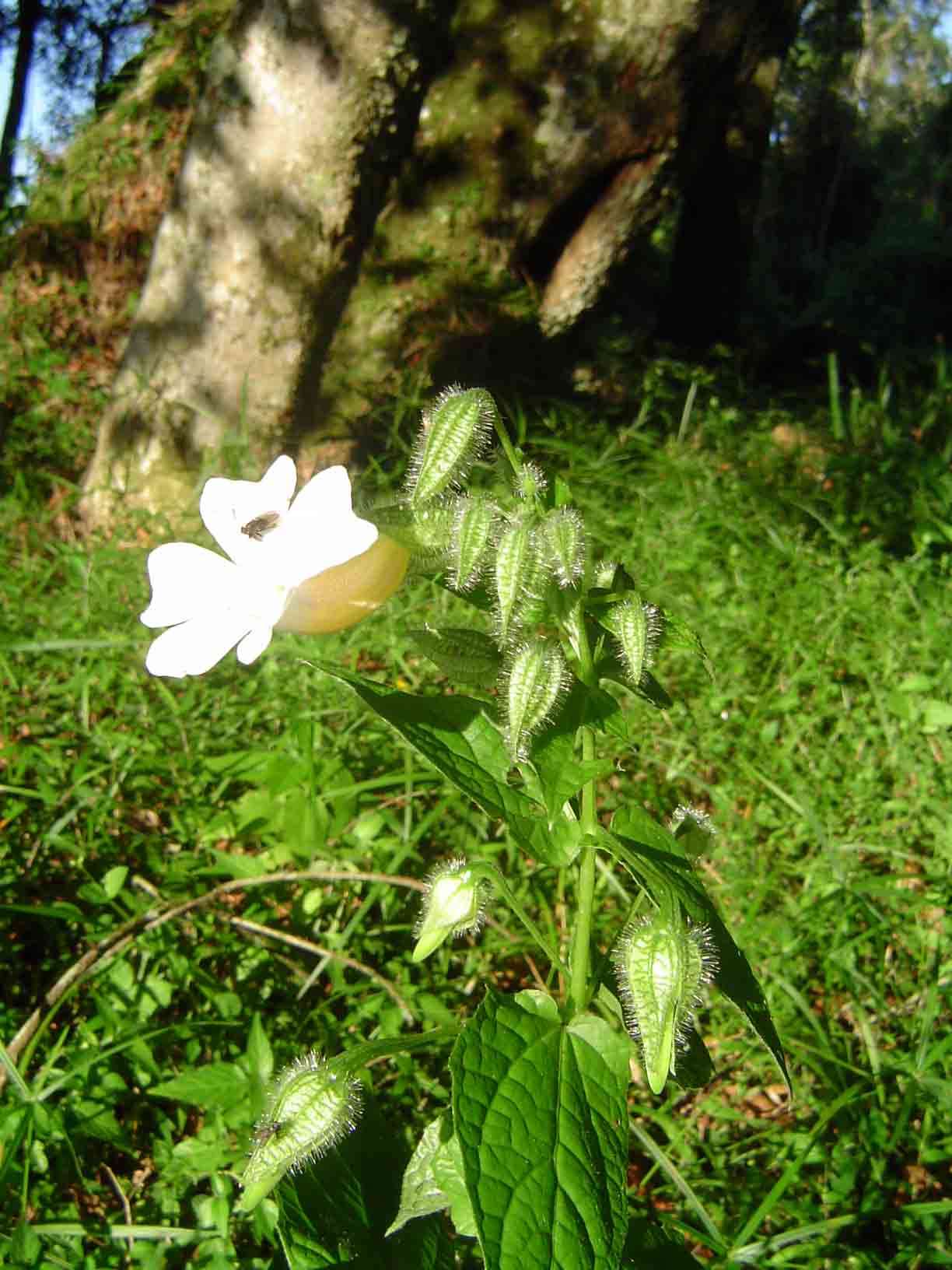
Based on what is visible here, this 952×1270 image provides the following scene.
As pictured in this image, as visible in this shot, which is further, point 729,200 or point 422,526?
point 729,200

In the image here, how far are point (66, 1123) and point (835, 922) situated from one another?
1.37m

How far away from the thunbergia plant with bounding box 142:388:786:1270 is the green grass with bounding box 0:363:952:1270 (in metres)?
0.51

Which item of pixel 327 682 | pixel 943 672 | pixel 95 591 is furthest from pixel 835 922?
pixel 95 591

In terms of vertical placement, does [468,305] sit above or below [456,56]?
below

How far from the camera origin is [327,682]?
2285mm

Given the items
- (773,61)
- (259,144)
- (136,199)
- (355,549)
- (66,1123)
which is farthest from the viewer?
(773,61)

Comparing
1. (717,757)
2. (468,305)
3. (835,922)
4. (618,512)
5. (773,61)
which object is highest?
(773,61)

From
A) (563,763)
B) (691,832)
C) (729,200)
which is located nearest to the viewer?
(563,763)

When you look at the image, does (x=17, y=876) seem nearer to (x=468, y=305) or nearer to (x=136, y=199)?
(x=468, y=305)

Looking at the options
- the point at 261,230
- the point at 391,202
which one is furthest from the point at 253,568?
the point at 391,202

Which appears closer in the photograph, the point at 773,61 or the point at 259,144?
the point at 259,144

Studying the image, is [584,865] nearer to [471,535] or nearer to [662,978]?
[662,978]

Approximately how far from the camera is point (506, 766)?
3.37ft

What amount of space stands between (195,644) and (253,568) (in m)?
0.09
